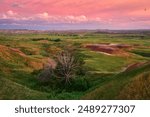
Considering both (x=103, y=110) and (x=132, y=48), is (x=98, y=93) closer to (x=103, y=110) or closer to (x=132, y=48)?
(x=103, y=110)

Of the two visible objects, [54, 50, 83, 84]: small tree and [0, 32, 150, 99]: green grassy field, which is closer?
[0, 32, 150, 99]: green grassy field

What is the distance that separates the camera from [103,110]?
2009 centimetres

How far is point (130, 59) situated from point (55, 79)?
55.4 metres

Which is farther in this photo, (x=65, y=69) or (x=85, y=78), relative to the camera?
(x=85, y=78)

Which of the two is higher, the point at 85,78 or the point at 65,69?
the point at 65,69

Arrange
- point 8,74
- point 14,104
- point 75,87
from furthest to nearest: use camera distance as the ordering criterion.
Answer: point 8,74
point 75,87
point 14,104

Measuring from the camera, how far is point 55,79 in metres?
62.0

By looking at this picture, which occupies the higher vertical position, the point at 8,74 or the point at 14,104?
the point at 14,104

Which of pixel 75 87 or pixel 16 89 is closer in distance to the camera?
pixel 16 89

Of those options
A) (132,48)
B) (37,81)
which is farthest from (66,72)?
(132,48)

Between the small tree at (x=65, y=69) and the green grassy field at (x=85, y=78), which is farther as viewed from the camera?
the small tree at (x=65, y=69)

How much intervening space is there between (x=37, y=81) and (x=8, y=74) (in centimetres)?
801

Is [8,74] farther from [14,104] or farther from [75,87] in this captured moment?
[14,104]

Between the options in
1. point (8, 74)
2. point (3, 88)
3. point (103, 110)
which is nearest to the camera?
point (103, 110)
